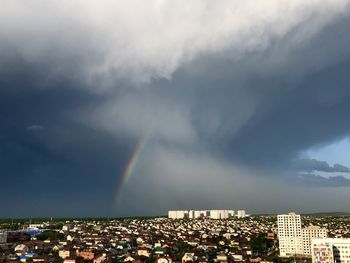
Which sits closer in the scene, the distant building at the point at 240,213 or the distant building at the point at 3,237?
the distant building at the point at 3,237

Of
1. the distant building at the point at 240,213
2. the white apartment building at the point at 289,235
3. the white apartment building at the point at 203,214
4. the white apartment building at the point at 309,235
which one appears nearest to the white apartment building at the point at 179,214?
the white apartment building at the point at 203,214

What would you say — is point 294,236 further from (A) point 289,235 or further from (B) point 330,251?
(B) point 330,251

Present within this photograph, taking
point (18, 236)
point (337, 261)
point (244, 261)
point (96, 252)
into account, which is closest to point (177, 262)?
point (244, 261)

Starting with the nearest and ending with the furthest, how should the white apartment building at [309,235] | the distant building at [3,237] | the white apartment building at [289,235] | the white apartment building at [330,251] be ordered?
1. the white apartment building at [330,251]
2. the white apartment building at [289,235]
3. the white apartment building at [309,235]
4. the distant building at [3,237]

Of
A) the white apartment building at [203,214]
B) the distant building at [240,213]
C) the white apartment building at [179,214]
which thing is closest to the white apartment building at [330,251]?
the white apartment building at [203,214]

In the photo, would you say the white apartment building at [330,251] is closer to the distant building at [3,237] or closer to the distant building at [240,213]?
the distant building at [3,237]

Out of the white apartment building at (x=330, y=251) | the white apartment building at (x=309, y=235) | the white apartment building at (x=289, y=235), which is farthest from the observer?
the white apartment building at (x=309, y=235)

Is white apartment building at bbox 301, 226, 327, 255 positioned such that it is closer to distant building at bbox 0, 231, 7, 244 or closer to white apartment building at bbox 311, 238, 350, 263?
white apartment building at bbox 311, 238, 350, 263

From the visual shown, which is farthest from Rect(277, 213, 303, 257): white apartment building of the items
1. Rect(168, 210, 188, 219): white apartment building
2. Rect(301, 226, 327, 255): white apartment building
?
Rect(168, 210, 188, 219): white apartment building
